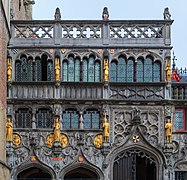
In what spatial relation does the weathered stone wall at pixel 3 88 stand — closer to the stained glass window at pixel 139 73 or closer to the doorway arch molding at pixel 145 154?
the doorway arch molding at pixel 145 154

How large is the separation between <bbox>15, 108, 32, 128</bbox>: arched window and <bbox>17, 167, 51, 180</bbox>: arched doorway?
9.60 feet

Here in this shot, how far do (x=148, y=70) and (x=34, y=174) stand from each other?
8.84m

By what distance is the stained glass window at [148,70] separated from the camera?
115ft

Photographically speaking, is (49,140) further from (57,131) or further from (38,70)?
(38,70)

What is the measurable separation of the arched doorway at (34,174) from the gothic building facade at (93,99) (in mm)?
389

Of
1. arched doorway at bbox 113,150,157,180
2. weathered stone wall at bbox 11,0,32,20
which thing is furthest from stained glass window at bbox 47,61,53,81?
arched doorway at bbox 113,150,157,180

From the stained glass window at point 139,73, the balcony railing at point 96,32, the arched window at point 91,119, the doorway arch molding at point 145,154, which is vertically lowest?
the doorway arch molding at point 145,154

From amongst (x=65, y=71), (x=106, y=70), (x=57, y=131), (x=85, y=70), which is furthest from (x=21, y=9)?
(x=57, y=131)

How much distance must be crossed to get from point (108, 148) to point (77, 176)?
3724mm

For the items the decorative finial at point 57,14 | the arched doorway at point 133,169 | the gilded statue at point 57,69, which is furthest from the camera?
the arched doorway at point 133,169

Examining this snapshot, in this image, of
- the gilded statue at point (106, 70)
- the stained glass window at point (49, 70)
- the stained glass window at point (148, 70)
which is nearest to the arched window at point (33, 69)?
the stained glass window at point (49, 70)

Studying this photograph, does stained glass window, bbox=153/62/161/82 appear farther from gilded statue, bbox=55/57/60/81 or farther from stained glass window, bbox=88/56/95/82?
gilded statue, bbox=55/57/60/81

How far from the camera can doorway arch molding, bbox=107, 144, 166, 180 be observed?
34.2m

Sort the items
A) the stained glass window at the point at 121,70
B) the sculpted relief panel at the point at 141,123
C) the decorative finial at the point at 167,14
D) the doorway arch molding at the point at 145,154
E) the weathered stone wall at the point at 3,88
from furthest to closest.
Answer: the decorative finial at the point at 167,14 → the stained glass window at the point at 121,70 → the sculpted relief panel at the point at 141,123 → the doorway arch molding at the point at 145,154 → the weathered stone wall at the point at 3,88
